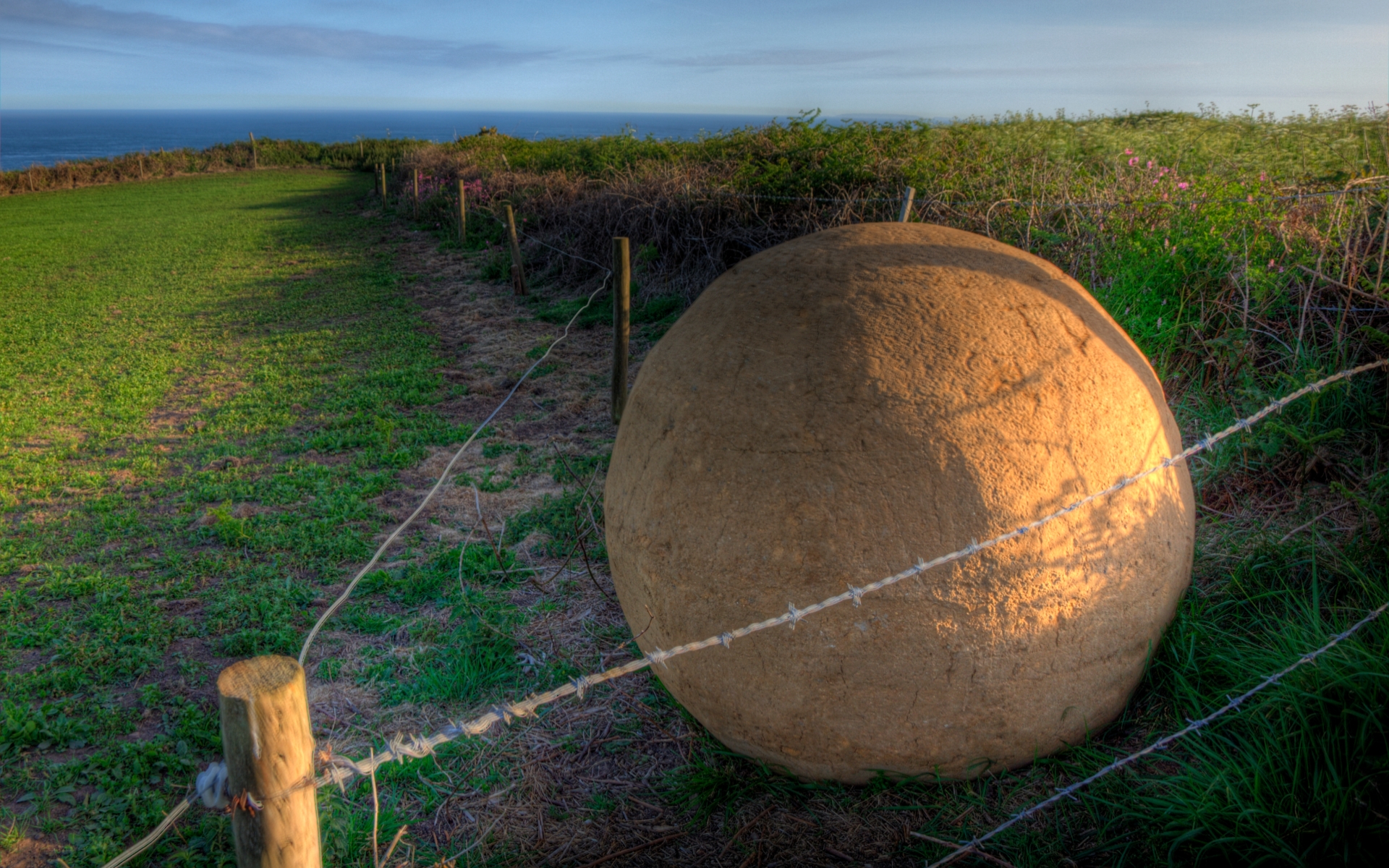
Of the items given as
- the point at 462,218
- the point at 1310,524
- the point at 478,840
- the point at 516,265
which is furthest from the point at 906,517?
the point at 462,218

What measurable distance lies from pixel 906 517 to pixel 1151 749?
1151 millimetres

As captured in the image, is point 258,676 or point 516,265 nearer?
point 258,676

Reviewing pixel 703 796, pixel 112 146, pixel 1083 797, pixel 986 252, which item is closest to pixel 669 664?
pixel 703 796

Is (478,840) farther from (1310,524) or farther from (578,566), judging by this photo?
(1310,524)

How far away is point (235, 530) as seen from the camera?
5.29m

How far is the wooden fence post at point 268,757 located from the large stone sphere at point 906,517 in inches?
51.9

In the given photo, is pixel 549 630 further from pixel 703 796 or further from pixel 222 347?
pixel 222 347

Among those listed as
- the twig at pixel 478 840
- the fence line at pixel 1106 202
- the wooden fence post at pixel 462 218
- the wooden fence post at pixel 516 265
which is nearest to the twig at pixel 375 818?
the twig at pixel 478 840

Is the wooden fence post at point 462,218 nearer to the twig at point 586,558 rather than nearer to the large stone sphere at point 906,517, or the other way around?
the twig at point 586,558

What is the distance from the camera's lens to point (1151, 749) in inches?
99.3

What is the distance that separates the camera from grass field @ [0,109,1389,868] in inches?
101

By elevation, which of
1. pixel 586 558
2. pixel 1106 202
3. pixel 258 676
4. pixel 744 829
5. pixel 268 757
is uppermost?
pixel 1106 202

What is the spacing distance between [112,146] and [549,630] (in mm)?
194229

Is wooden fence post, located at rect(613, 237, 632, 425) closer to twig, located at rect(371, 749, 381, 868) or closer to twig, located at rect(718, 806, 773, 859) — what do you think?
twig, located at rect(371, 749, 381, 868)
